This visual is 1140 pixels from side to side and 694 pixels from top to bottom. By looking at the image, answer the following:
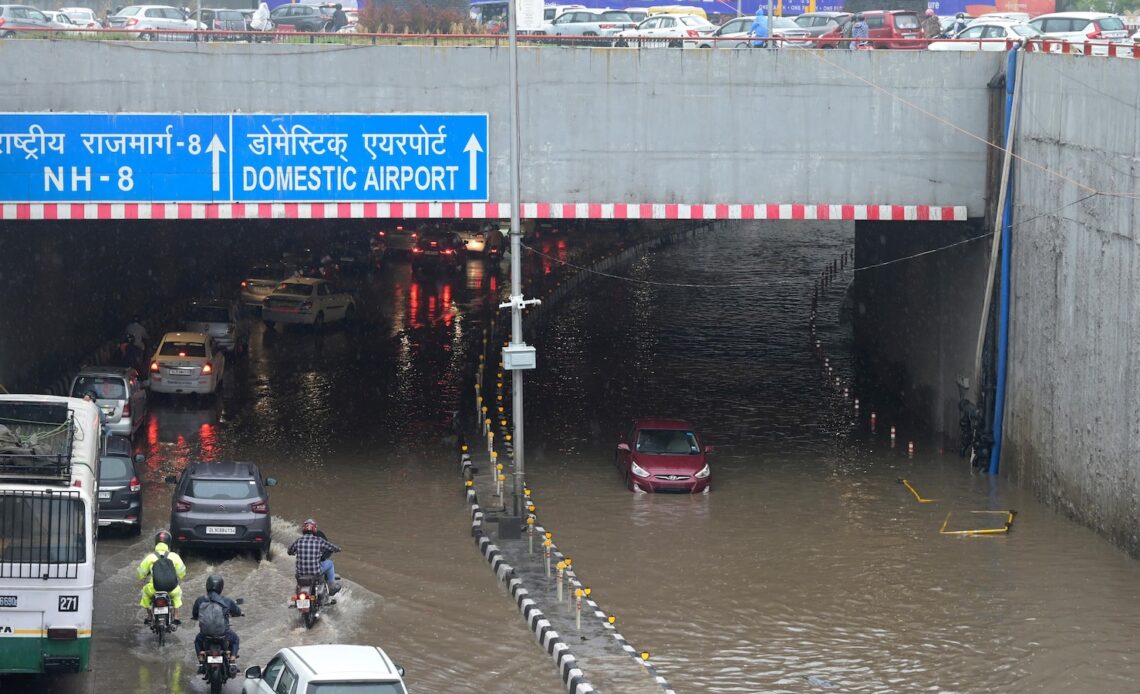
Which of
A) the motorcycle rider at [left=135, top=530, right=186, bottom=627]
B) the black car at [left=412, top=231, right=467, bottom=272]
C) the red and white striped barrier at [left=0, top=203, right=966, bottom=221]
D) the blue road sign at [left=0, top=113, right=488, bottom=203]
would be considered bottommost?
the black car at [left=412, top=231, right=467, bottom=272]

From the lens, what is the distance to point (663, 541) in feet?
69.7

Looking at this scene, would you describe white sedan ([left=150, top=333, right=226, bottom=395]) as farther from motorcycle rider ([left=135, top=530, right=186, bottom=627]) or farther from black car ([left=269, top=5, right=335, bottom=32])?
motorcycle rider ([left=135, top=530, right=186, bottom=627])

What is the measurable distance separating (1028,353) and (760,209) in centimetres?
490

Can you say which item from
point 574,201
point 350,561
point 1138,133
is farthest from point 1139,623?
point 574,201

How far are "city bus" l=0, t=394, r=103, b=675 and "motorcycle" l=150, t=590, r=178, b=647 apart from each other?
2340mm

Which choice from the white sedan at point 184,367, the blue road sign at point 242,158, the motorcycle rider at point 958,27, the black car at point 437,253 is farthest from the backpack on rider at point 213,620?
the black car at point 437,253

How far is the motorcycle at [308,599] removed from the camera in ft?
54.7

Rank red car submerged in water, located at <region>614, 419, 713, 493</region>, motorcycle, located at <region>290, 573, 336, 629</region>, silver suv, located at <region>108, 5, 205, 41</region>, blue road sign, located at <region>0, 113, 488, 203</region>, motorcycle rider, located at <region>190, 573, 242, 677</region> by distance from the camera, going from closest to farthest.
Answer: motorcycle rider, located at <region>190, 573, 242, 677</region>, motorcycle, located at <region>290, 573, 336, 629</region>, red car submerged in water, located at <region>614, 419, 713, 493</region>, blue road sign, located at <region>0, 113, 488, 203</region>, silver suv, located at <region>108, 5, 205, 41</region>

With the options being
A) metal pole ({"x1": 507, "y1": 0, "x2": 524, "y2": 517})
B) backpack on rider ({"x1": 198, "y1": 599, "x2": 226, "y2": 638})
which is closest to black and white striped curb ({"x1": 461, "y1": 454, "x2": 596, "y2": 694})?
metal pole ({"x1": 507, "y1": 0, "x2": 524, "y2": 517})

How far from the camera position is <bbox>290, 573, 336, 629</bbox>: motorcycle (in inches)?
656

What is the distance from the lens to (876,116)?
82.0ft

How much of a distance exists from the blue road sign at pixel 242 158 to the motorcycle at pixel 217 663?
37.4 ft

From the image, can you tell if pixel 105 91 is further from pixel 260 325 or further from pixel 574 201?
pixel 260 325

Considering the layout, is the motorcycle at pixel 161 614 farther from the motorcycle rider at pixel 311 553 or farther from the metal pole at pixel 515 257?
the metal pole at pixel 515 257
